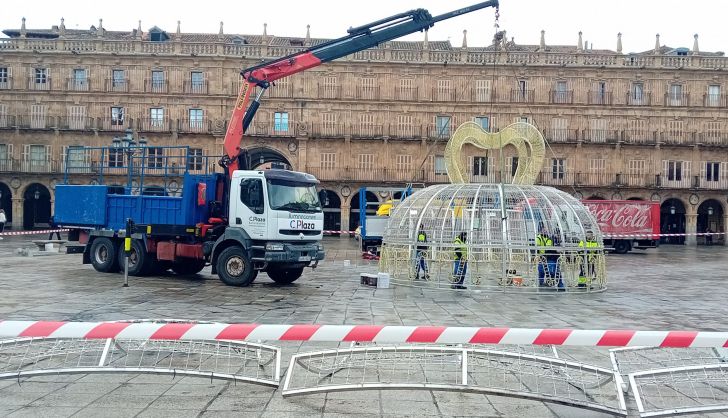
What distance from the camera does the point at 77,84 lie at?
44531 mm

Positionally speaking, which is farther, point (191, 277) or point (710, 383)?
point (191, 277)

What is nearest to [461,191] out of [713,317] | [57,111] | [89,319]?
[713,317]

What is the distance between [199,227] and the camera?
1675 cm

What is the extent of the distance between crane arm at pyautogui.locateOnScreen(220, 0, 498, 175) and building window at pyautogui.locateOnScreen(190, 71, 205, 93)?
26.5 metres

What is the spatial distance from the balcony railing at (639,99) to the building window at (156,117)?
32943 mm

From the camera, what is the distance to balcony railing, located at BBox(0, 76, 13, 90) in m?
44.4

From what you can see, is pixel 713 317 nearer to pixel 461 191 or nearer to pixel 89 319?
→ pixel 461 191

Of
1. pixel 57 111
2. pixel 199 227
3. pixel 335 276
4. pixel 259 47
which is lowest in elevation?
pixel 335 276

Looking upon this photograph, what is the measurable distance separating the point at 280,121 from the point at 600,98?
22.8m

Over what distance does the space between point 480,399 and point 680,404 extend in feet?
6.64

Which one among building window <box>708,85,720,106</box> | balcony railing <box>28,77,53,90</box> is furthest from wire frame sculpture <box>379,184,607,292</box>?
balcony railing <box>28,77,53,90</box>

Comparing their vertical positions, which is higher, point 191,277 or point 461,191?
point 461,191

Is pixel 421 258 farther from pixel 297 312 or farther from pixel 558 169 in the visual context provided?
pixel 558 169

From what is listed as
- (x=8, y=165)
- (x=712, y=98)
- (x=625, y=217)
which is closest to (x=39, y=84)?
(x=8, y=165)
